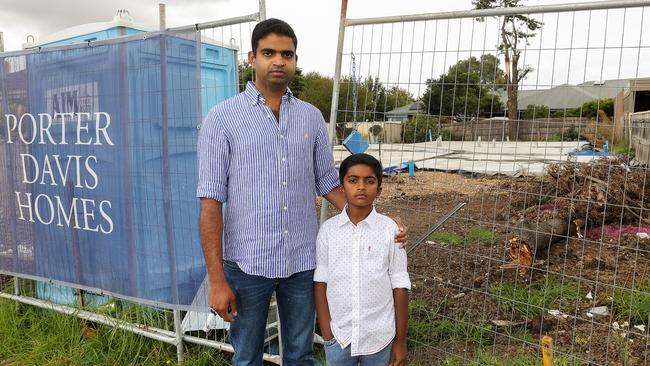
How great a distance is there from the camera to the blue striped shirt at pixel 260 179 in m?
2.26

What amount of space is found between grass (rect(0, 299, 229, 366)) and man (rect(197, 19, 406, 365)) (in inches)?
47.8

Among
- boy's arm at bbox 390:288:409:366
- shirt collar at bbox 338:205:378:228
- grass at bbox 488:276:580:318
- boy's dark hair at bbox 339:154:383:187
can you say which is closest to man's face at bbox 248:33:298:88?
boy's dark hair at bbox 339:154:383:187

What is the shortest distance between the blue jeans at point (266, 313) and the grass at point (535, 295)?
178 centimetres

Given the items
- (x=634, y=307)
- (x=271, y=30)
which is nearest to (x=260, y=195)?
(x=271, y=30)

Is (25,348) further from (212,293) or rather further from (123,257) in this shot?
(212,293)

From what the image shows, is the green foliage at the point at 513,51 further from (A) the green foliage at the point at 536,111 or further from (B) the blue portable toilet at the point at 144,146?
(B) the blue portable toilet at the point at 144,146

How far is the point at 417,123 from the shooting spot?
2.94 meters

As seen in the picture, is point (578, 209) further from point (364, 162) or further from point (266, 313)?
point (266, 313)

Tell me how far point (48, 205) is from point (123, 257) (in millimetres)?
800

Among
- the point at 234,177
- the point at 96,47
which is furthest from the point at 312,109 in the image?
the point at 96,47

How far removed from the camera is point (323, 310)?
235 centimetres

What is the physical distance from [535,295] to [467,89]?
2089 millimetres

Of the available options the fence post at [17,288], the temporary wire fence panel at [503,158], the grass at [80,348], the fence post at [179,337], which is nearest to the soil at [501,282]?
the temporary wire fence panel at [503,158]

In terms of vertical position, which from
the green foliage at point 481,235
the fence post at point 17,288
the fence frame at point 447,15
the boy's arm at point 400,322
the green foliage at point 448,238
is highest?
the fence frame at point 447,15
